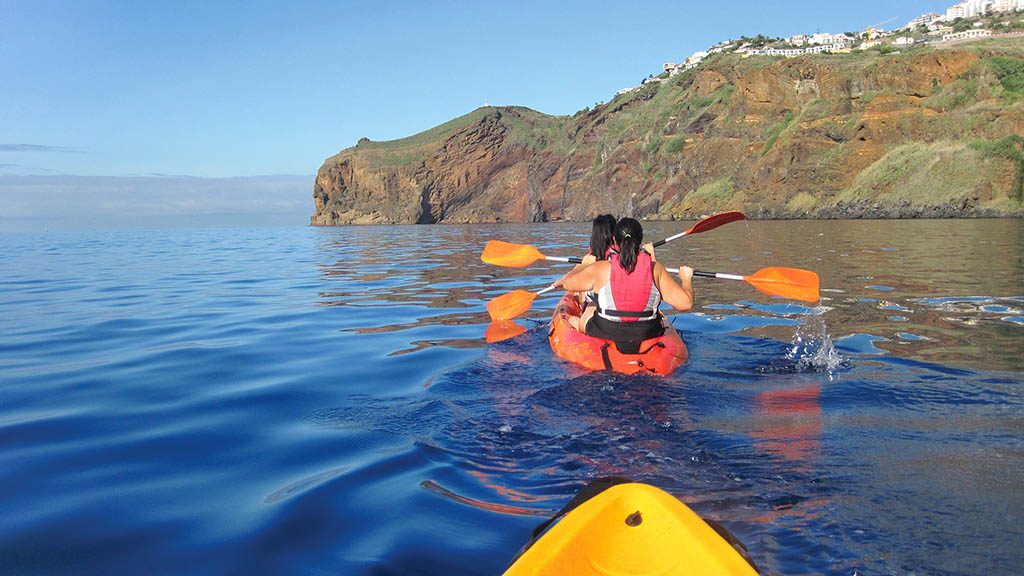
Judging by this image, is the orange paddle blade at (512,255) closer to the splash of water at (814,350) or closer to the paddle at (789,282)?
the paddle at (789,282)

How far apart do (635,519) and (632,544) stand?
4.1 inches

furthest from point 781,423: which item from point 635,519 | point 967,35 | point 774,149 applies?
point 967,35

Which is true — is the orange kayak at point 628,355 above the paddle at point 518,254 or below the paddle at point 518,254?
below

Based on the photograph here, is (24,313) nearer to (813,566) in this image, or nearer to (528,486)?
(528,486)


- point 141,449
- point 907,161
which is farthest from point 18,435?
point 907,161

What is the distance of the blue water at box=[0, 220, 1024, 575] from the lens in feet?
9.77

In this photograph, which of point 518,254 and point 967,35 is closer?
point 518,254

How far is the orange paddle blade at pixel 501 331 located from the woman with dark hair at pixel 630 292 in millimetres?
2051

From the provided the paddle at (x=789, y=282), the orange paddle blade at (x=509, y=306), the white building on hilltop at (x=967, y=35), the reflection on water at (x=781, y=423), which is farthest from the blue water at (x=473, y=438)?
the white building on hilltop at (x=967, y=35)

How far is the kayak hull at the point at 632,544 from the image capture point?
214 cm

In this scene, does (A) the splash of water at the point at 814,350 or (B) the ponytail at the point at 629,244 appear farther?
(A) the splash of water at the point at 814,350

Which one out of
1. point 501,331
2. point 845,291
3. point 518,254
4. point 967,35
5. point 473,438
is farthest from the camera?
point 967,35

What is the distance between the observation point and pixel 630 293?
20.4 ft

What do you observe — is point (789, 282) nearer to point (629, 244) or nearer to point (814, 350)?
point (814, 350)
